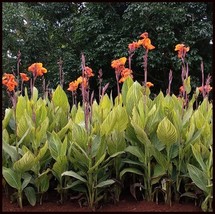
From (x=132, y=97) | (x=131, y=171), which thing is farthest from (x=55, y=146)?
(x=132, y=97)

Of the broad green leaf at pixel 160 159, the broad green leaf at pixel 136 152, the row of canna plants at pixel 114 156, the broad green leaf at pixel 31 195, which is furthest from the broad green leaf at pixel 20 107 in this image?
the broad green leaf at pixel 160 159

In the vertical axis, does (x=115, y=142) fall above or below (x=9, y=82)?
below

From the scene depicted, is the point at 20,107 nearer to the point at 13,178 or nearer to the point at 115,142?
the point at 13,178

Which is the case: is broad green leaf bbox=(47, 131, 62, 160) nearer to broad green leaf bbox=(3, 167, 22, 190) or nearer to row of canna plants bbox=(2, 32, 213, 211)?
row of canna plants bbox=(2, 32, 213, 211)

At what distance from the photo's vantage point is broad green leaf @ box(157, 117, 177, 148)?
1.96 m

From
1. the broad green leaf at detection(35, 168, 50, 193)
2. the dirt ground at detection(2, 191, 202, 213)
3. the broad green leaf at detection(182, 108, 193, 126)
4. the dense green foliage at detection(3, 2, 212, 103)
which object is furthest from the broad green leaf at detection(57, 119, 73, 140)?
the dense green foliage at detection(3, 2, 212, 103)

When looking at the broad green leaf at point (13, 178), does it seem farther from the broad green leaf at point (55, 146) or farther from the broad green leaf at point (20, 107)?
the broad green leaf at point (20, 107)

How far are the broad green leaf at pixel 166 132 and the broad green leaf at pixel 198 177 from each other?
0.17m

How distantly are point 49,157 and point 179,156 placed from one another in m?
0.70

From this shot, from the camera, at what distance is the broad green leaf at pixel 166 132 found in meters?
1.96

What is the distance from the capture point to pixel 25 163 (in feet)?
6.44

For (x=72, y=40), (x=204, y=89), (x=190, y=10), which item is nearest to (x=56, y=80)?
(x=72, y=40)

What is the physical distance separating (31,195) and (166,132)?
2.58 feet

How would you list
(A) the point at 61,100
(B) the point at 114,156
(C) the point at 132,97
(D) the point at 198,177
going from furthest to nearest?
(A) the point at 61,100 < (C) the point at 132,97 < (B) the point at 114,156 < (D) the point at 198,177
